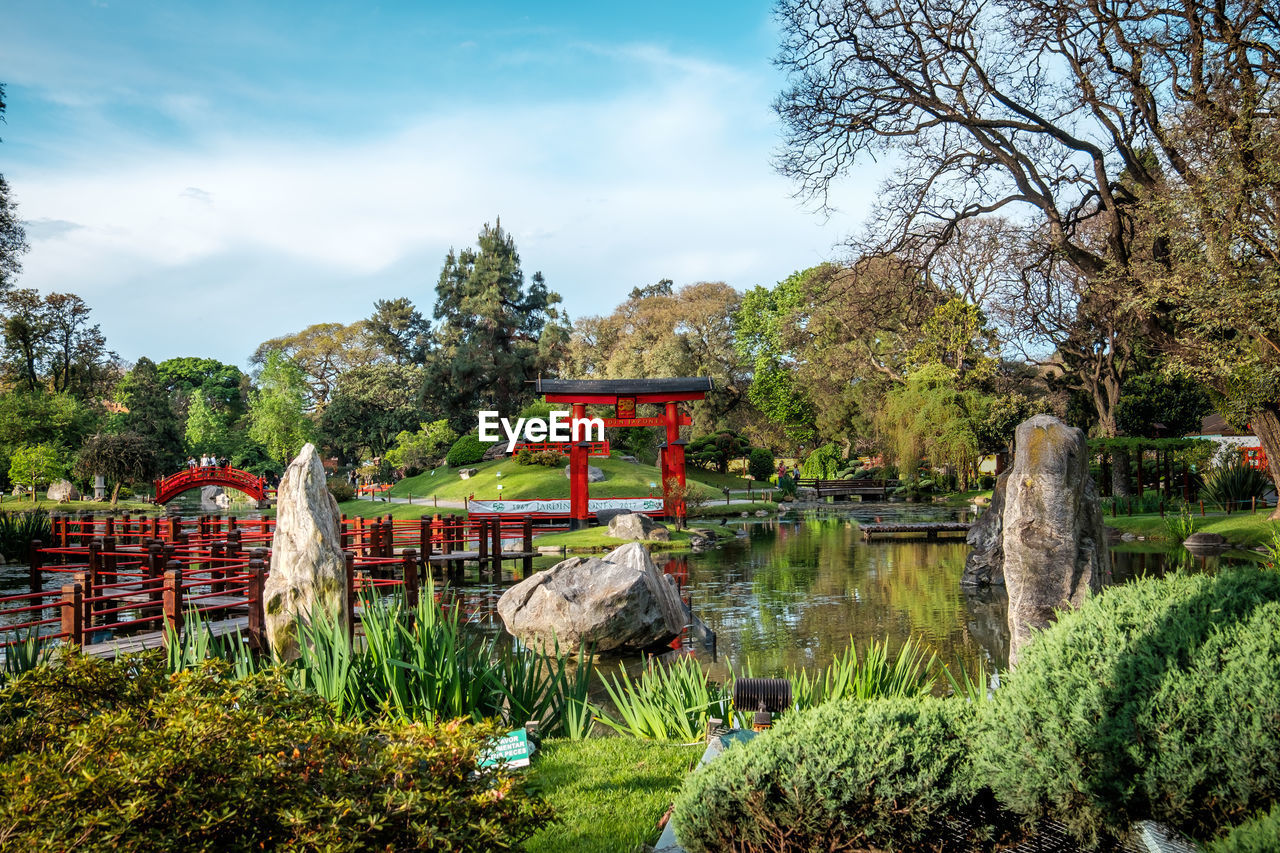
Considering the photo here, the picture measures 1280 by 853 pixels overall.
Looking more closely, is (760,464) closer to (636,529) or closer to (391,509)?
(391,509)

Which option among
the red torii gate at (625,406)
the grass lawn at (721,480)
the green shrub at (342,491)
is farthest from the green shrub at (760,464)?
the green shrub at (342,491)

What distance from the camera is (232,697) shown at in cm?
355

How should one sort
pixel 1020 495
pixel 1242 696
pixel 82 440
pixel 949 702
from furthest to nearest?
pixel 82 440
pixel 1020 495
pixel 949 702
pixel 1242 696

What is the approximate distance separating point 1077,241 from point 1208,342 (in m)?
16.3

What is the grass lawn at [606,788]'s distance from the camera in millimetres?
4468

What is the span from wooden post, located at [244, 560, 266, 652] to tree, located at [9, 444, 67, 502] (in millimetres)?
37020

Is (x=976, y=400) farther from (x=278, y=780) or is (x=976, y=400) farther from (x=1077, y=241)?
(x=278, y=780)

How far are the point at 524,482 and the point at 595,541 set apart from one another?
12.2 m

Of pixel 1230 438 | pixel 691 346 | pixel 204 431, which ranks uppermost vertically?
pixel 691 346

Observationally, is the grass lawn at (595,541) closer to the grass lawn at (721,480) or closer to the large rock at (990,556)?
the large rock at (990,556)

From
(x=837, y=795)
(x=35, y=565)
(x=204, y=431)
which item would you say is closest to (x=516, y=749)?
(x=837, y=795)

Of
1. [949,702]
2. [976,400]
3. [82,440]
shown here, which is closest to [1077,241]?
[976,400]

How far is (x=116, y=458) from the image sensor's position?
42.8m

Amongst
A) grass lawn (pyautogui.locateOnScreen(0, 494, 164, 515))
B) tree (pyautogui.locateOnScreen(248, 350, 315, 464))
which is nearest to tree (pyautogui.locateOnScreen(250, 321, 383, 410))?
tree (pyautogui.locateOnScreen(248, 350, 315, 464))
